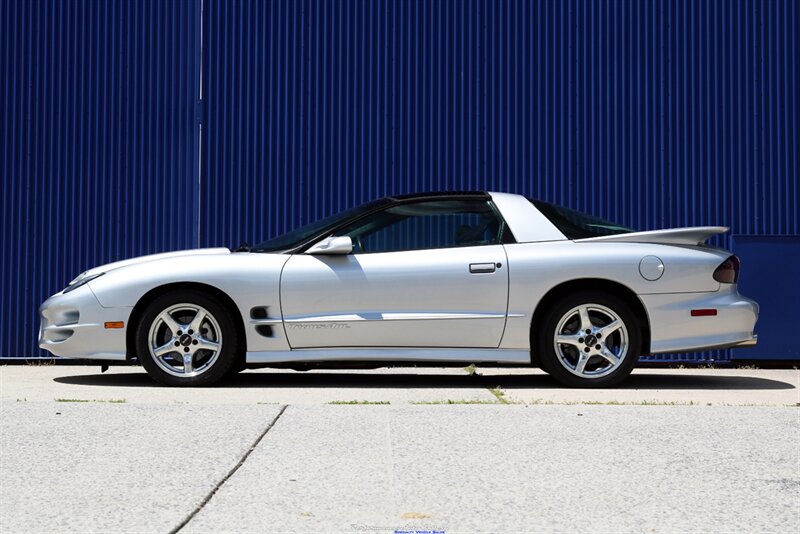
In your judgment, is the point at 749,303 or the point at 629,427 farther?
the point at 749,303

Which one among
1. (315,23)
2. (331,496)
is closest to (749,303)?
(331,496)

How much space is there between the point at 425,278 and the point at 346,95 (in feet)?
12.2

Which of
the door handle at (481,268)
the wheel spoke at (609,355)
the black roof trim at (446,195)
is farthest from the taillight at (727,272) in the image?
the black roof trim at (446,195)

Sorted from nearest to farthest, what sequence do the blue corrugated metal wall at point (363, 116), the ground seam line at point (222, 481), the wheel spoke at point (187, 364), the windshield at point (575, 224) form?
1. the ground seam line at point (222, 481)
2. the wheel spoke at point (187, 364)
3. the windshield at point (575, 224)
4. the blue corrugated metal wall at point (363, 116)

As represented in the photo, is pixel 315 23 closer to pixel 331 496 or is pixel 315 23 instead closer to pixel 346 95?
pixel 346 95

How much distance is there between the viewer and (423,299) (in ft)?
24.2

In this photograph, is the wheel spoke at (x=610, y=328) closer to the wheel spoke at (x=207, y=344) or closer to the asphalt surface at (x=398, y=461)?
the asphalt surface at (x=398, y=461)

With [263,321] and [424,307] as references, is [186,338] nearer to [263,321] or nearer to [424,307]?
[263,321]

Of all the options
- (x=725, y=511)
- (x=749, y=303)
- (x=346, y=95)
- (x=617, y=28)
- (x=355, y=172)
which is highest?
(x=617, y=28)

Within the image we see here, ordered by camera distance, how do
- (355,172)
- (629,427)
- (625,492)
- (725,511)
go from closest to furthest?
(725,511), (625,492), (629,427), (355,172)

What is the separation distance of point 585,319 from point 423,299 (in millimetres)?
1134

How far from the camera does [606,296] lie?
7395 millimetres

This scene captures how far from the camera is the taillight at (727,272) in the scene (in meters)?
7.47

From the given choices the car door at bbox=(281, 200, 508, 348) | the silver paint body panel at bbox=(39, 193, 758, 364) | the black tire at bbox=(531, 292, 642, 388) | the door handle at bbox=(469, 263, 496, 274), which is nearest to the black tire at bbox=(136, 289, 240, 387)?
the silver paint body panel at bbox=(39, 193, 758, 364)
